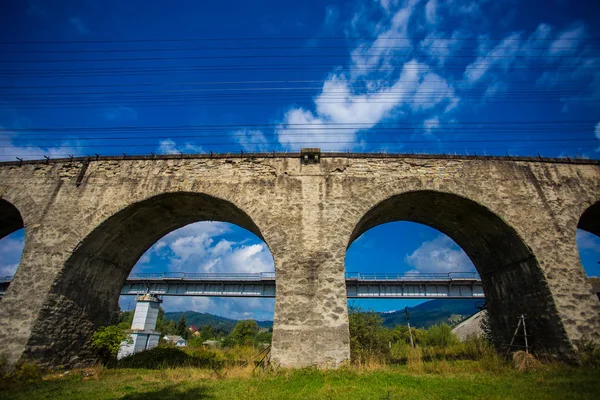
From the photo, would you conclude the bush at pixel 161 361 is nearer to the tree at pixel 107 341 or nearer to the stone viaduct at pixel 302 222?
the tree at pixel 107 341

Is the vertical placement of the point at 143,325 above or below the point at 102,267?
below

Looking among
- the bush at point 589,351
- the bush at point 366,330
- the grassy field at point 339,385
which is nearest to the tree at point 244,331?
the bush at point 366,330

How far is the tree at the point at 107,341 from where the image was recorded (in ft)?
34.2

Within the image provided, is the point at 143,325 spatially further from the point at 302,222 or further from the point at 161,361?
the point at 302,222

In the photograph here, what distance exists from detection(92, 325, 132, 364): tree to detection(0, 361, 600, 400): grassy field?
1.75 metres

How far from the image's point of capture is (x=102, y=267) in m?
10.8

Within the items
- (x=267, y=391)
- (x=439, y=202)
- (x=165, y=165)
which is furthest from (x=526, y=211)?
(x=165, y=165)

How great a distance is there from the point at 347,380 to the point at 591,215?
1142cm

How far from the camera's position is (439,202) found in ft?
34.5

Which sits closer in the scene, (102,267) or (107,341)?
(107,341)

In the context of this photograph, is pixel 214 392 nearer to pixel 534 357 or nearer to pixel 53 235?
pixel 53 235

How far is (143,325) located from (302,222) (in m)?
13.6

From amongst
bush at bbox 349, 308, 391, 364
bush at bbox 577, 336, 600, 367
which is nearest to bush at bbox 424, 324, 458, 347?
bush at bbox 349, 308, 391, 364

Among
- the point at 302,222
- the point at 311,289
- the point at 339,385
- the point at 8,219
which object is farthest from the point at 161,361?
the point at 339,385
